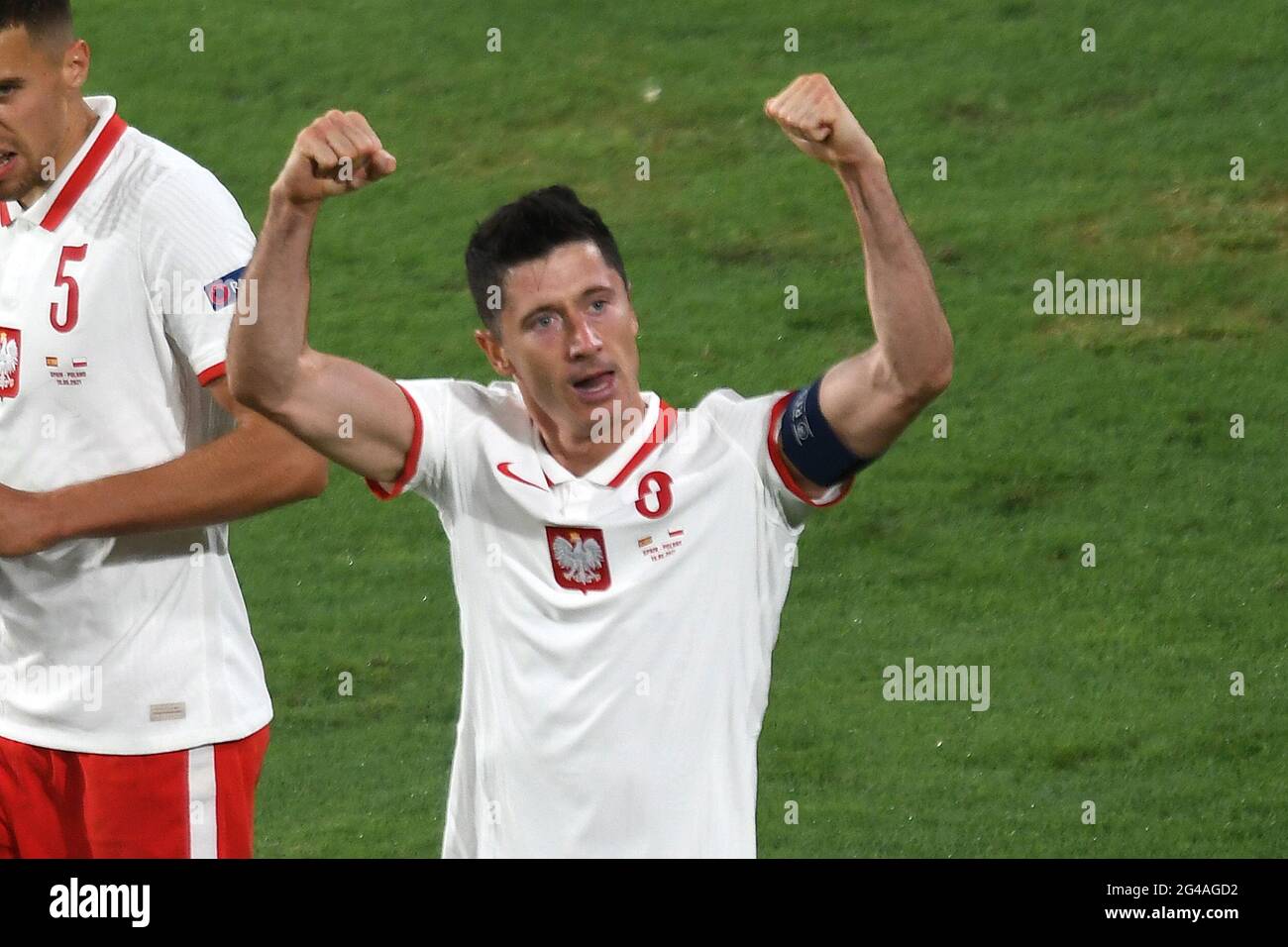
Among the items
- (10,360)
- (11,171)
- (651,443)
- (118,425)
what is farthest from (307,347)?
(11,171)

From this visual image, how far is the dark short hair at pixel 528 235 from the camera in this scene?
4039 millimetres

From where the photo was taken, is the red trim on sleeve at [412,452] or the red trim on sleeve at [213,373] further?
the red trim on sleeve at [213,373]

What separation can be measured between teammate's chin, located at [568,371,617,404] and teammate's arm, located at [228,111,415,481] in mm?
283

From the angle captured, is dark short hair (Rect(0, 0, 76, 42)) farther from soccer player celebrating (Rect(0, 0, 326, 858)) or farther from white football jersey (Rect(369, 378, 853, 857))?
white football jersey (Rect(369, 378, 853, 857))

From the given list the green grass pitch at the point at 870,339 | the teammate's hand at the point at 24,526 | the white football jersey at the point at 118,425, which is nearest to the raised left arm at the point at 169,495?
the teammate's hand at the point at 24,526

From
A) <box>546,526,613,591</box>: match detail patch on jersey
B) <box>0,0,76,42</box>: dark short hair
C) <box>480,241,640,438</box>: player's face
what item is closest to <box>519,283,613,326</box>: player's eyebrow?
<box>480,241,640,438</box>: player's face

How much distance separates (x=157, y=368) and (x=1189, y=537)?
645 cm

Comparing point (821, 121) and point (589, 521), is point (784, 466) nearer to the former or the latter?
point (589, 521)

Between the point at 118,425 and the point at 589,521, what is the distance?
1.03m

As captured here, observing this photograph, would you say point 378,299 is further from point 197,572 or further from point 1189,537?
point 197,572

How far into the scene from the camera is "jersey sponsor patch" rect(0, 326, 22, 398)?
14.4 feet

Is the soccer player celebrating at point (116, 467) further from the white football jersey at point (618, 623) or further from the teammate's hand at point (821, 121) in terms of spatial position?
the teammate's hand at point (821, 121)

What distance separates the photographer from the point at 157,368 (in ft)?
14.5
